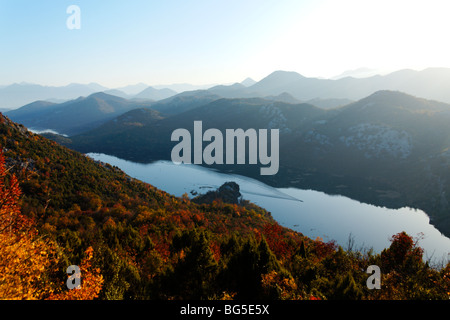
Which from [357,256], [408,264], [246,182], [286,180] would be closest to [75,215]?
[357,256]

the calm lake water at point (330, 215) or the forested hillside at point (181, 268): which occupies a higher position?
the forested hillside at point (181, 268)

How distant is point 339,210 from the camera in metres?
115

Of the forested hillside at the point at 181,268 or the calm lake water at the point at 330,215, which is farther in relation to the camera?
the calm lake water at the point at 330,215

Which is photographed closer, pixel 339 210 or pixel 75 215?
pixel 75 215

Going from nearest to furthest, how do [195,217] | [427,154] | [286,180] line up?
[195,217]
[427,154]
[286,180]

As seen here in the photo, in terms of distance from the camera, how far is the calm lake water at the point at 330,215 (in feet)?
294

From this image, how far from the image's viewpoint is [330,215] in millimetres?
109188

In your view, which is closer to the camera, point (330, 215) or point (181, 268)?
point (181, 268)

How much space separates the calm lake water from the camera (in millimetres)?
89625

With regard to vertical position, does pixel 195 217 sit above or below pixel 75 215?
below

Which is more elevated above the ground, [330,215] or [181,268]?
[181,268]
